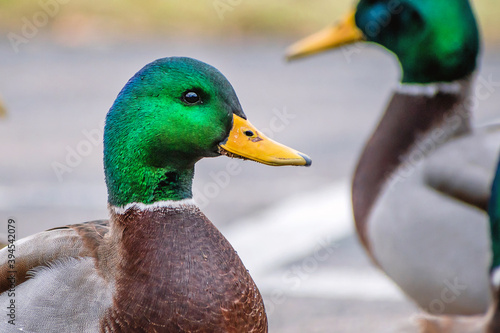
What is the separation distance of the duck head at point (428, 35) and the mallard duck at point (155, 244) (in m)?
1.73

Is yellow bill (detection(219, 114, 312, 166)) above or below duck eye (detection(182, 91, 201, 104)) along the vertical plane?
below

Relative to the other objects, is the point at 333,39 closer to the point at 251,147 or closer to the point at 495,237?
the point at 495,237

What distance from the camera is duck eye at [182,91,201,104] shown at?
7.23 ft

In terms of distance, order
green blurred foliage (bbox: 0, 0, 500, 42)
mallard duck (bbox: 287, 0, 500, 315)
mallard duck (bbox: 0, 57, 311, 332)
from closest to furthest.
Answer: mallard duck (bbox: 0, 57, 311, 332) → mallard duck (bbox: 287, 0, 500, 315) → green blurred foliage (bbox: 0, 0, 500, 42)

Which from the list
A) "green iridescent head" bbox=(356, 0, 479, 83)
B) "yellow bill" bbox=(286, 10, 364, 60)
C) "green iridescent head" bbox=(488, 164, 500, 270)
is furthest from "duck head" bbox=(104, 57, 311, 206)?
"yellow bill" bbox=(286, 10, 364, 60)

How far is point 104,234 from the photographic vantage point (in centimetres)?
233

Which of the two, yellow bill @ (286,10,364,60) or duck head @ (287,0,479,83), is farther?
yellow bill @ (286,10,364,60)

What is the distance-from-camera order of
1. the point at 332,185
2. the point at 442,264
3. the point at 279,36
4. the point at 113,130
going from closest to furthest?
1. the point at 113,130
2. the point at 442,264
3. the point at 332,185
4. the point at 279,36

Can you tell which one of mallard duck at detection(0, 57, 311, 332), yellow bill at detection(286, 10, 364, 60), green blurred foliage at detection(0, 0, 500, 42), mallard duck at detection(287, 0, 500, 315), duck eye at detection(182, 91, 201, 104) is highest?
duck eye at detection(182, 91, 201, 104)

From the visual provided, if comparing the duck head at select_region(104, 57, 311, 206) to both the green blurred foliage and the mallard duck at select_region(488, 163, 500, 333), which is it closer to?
the mallard duck at select_region(488, 163, 500, 333)

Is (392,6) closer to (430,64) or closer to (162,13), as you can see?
(430,64)

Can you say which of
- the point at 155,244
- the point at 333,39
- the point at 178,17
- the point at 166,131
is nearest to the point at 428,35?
the point at 333,39

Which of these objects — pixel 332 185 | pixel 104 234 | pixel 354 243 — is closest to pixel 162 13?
pixel 332 185

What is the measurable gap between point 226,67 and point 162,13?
358 cm
